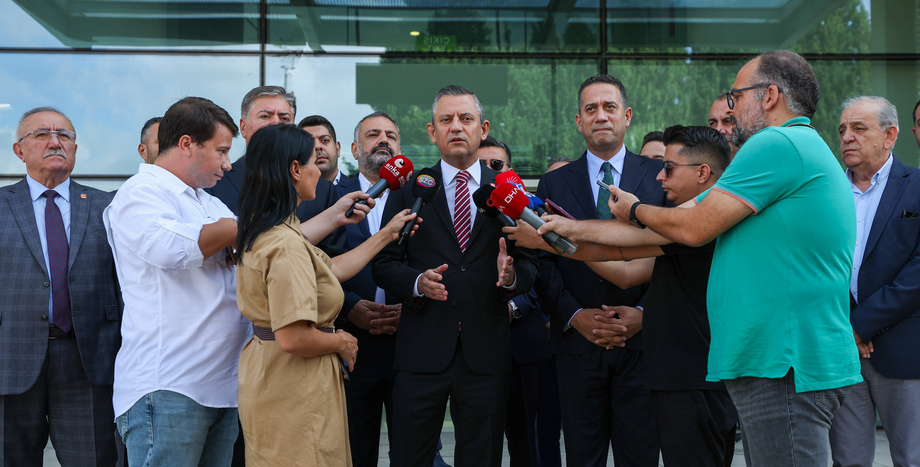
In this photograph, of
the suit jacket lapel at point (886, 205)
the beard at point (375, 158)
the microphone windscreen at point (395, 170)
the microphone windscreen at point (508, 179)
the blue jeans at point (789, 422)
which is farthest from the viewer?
the beard at point (375, 158)

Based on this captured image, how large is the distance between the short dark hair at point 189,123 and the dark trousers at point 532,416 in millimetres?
2332

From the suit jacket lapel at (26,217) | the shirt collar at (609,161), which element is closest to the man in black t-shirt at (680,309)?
the shirt collar at (609,161)

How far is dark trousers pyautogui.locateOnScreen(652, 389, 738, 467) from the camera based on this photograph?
3.05 meters

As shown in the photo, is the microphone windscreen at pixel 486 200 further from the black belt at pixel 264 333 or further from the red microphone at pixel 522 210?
the black belt at pixel 264 333

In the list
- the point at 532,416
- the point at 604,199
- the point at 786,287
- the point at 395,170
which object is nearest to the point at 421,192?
the point at 395,170

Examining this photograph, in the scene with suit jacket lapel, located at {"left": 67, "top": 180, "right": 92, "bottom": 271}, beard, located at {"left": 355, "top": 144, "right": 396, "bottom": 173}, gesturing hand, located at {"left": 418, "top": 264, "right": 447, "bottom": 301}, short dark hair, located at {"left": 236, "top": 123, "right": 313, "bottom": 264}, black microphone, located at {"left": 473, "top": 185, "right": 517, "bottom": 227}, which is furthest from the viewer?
beard, located at {"left": 355, "top": 144, "right": 396, "bottom": 173}

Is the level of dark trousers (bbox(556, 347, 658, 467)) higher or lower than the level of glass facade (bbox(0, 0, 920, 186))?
lower

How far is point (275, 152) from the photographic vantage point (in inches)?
107

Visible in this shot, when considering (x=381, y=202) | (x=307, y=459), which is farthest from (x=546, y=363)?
(x=307, y=459)

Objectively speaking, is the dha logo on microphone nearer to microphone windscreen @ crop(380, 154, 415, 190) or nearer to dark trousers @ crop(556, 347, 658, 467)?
microphone windscreen @ crop(380, 154, 415, 190)

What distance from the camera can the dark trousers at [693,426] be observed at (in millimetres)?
3053

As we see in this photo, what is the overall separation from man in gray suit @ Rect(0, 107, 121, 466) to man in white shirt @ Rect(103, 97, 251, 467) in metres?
0.85

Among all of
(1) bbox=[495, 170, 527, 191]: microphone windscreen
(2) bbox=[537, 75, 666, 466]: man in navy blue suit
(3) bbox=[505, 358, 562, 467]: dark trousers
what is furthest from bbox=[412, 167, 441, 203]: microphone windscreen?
(3) bbox=[505, 358, 562, 467]: dark trousers

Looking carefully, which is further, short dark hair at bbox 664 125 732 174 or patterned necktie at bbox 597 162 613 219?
patterned necktie at bbox 597 162 613 219
